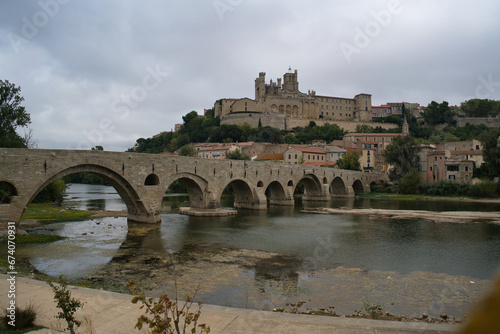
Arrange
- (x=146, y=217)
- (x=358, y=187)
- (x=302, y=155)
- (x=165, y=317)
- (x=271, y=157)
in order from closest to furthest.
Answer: (x=165, y=317)
(x=146, y=217)
(x=358, y=187)
(x=302, y=155)
(x=271, y=157)

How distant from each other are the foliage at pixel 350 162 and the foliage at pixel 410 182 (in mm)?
9555

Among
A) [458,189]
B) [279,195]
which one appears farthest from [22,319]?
[458,189]

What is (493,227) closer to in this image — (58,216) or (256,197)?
(256,197)

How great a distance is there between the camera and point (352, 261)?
1525 centimetres

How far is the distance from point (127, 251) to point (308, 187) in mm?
33285

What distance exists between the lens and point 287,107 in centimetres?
9462

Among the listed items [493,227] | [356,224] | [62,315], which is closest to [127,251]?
[62,315]

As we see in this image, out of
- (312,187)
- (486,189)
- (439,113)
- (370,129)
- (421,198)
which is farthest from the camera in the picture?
(439,113)

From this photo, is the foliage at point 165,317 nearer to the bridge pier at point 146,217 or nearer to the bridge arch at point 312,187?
the bridge pier at point 146,217

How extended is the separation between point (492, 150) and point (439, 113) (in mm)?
54722

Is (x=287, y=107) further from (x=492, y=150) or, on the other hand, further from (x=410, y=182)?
(x=492, y=150)

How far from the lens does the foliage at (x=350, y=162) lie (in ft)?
196

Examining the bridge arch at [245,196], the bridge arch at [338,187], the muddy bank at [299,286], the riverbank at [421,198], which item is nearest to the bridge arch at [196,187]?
the bridge arch at [245,196]

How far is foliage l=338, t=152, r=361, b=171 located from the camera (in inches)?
2355
